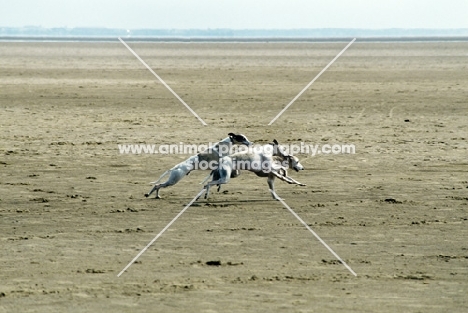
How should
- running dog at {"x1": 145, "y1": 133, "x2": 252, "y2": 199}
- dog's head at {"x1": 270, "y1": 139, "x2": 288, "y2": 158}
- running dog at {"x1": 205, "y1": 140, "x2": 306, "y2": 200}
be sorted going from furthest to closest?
1. dog's head at {"x1": 270, "y1": 139, "x2": 288, "y2": 158}
2. running dog at {"x1": 145, "y1": 133, "x2": 252, "y2": 199}
3. running dog at {"x1": 205, "y1": 140, "x2": 306, "y2": 200}

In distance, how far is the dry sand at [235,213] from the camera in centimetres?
1038

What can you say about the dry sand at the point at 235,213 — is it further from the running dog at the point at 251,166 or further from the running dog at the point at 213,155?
the running dog at the point at 213,155

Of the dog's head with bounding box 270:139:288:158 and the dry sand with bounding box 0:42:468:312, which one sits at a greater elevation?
the dog's head with bounding box 270:139:288:158

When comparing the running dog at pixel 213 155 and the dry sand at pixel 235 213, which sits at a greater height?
the running dog at pixel 213 155

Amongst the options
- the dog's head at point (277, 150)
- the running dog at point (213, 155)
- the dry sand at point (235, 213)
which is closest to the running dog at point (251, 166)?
the dog's head at point (277, 150)

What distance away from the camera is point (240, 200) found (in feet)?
51.4

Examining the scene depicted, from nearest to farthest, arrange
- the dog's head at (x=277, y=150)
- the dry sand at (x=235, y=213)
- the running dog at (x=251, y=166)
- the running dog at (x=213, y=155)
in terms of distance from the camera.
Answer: the dry sand at (x=235, y=213) → the running dog at (x=251, y=166) → the running dog at (x=213, y=155) → the dog's head at (x=277, y=150)

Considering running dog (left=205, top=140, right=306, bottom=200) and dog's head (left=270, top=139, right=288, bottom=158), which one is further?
dog's head (left=270, top=139, right=288, bottom=158)

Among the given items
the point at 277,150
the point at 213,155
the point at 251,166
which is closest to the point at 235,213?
the point at 251,166

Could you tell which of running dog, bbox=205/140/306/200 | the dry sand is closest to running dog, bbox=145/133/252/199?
running dog, bbox=205/140/306/200

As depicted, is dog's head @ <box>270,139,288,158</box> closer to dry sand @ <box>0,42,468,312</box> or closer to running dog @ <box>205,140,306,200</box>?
running dog @ <box>205,140,306,200</box>

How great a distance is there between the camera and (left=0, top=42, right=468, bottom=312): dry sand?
409 inches

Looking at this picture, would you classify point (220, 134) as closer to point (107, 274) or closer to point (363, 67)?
point (107, 274)

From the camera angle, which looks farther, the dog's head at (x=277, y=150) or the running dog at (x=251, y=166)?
the dog's head at (x=277, y=150)
